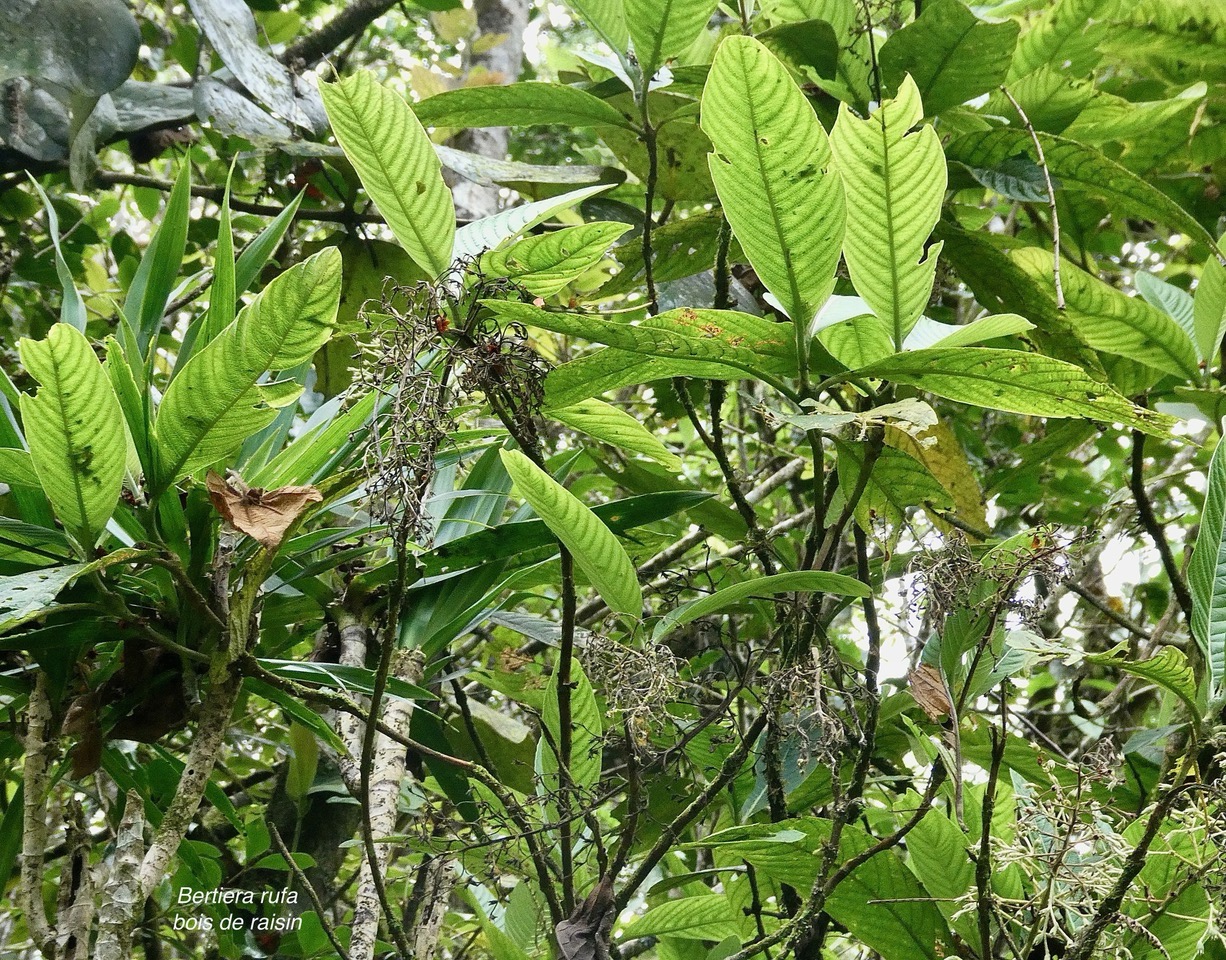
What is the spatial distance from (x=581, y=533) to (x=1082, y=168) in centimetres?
81

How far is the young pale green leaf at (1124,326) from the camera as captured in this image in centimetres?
109

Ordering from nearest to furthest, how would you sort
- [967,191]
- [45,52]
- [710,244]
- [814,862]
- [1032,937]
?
[1032,937] < [814,862] < [710,244] < [45,52] < [967,191]

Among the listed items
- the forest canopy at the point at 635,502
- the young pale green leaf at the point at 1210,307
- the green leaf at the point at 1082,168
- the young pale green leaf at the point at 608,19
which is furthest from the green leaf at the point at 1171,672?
the young pale green leaf at the point at 608,19

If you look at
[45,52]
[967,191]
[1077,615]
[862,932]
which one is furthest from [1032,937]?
[1077,615]

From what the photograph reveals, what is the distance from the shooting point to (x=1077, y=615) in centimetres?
248

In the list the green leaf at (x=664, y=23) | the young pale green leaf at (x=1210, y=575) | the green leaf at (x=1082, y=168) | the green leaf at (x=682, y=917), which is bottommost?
the green leaf at (x=682, y=917)

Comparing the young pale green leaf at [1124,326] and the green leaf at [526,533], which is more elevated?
the young pale green leaf at [1124,326]

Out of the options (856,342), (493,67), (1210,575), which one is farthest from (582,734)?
Answer: (493,67)

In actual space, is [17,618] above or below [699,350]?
below

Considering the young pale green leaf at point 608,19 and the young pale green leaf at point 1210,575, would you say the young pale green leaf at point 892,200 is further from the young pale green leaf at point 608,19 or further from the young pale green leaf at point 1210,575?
the young pale green leaf at point 608,19

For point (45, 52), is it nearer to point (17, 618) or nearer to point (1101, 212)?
point (17, 618)

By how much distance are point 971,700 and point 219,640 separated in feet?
2.12

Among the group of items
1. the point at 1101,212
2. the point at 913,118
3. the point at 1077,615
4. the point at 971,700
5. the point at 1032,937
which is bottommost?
the point at 1077,615

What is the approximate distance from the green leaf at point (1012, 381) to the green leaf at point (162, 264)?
31.9 inches
